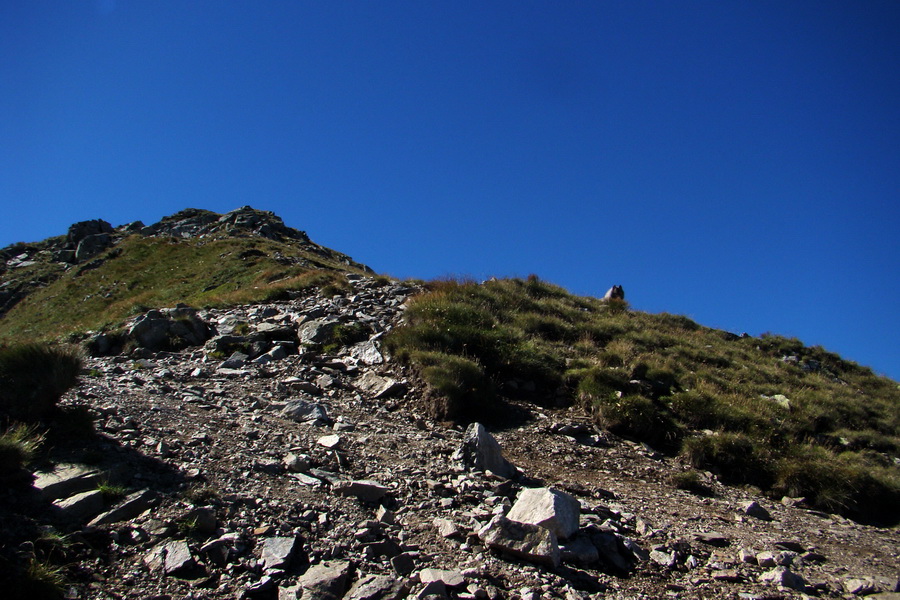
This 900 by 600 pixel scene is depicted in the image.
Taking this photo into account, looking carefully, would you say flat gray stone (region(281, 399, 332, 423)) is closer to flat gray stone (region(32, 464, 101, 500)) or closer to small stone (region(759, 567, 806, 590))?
flat gray stone (region(32, 464, 101, 500))

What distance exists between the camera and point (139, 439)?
273 inches

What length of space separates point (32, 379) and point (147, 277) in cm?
3574

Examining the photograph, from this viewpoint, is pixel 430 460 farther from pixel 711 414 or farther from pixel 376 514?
pixel 711 414

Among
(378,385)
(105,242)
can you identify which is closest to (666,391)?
(378,385)

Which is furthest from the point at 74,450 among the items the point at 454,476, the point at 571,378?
the point at 571,378

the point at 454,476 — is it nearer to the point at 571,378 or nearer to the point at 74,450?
the point at 74,450

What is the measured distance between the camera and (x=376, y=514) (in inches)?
241

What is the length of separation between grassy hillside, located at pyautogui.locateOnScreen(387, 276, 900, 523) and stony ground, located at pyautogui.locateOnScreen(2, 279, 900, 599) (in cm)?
79

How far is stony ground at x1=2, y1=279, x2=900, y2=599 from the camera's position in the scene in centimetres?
483

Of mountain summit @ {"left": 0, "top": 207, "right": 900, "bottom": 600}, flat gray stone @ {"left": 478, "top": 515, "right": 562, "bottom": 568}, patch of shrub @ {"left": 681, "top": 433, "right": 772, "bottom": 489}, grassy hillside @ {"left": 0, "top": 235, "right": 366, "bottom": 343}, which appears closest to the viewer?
mountain summit @ {"left": 0, "top": 207, "right": 900, "bottom": 600}

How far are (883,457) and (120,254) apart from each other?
5155 cm

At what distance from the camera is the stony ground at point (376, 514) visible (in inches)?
190

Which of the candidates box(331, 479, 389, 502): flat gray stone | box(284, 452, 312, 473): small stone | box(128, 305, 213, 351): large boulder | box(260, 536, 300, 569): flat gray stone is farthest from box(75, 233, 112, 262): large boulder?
box(260, 536, 300, 569): flat gray stone

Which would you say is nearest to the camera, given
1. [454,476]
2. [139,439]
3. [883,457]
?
[139,439]
